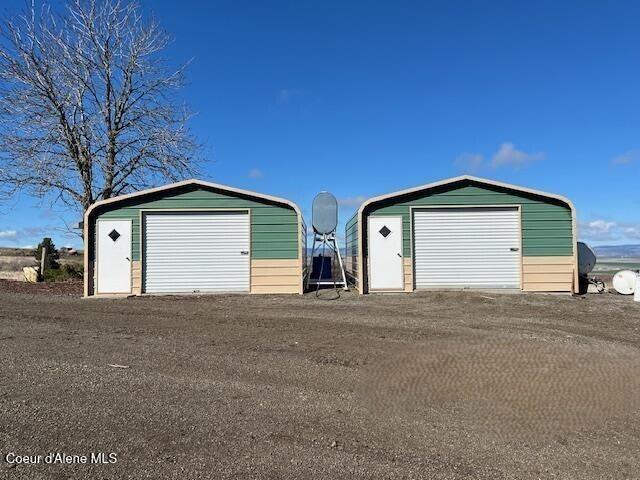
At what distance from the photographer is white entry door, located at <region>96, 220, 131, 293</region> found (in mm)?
13156

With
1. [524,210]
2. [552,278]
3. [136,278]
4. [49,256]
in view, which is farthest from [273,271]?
[49,256]

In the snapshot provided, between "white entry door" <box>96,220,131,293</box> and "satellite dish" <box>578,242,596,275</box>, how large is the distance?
1272cm

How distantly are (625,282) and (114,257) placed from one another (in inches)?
541

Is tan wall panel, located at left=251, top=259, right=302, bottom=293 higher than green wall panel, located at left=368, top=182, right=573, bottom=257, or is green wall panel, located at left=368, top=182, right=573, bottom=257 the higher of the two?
green wall panel, located at left=368, top=182, right=573, bottom=257

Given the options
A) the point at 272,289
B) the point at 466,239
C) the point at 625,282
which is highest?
the point at 466,239

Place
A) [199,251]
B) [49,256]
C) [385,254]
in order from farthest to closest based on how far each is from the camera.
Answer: [49,256] < [199,251] < [385,254]

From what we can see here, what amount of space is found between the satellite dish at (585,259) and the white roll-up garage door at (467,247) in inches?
90.2

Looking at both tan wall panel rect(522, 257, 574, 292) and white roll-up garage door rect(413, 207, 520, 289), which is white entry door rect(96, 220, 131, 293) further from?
tan wall panel rect(522, 257, 574, 292)

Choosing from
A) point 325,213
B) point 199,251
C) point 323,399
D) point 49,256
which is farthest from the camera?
point 49,256

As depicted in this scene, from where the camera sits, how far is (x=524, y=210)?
13328 mm

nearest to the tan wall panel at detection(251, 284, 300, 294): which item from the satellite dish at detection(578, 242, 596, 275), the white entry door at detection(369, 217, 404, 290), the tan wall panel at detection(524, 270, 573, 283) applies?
the white entry door at detection(369, 217, 404, 290)

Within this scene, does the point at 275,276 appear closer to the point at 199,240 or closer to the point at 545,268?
the point at 199,240

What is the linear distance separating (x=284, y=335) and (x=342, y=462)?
13.8ft

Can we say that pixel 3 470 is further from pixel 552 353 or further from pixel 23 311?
pixel 23 311
